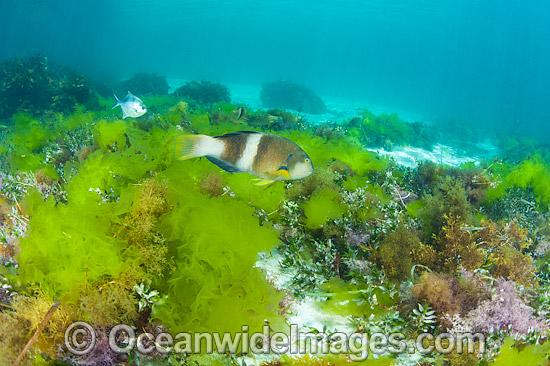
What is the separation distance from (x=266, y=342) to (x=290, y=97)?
2786 cm

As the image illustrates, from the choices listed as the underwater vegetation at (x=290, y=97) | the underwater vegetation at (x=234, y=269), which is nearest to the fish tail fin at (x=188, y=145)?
the underwater vegetation at (x=234, y=269)

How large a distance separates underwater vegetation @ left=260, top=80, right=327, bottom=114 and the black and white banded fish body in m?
24.6

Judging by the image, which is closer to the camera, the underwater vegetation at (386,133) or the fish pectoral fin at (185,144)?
the fish pectoral fin at (185,144)

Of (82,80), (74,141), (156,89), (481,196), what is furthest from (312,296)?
(156,89)

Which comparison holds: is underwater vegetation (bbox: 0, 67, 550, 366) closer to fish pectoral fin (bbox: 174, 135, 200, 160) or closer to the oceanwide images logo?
the oceanwide images logo

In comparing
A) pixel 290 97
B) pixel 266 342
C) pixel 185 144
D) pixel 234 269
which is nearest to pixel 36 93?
pixel 290 97

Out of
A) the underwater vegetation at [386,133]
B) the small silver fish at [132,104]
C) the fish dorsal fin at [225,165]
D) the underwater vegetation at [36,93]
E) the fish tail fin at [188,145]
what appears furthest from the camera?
the underwater vegetation at [36,93]

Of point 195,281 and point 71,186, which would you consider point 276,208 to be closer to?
point 195,281

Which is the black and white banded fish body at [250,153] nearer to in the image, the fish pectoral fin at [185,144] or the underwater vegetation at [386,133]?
the fish pectoral fin at [185,144]

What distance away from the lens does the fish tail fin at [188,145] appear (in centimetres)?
220

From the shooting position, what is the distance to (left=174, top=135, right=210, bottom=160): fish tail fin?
220cm

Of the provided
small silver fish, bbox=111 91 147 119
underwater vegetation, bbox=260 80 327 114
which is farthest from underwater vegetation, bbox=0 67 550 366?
underwater vegetation, bbox=260 80 327 114

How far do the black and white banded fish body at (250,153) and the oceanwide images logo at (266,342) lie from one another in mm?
1446

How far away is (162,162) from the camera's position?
3.87m
